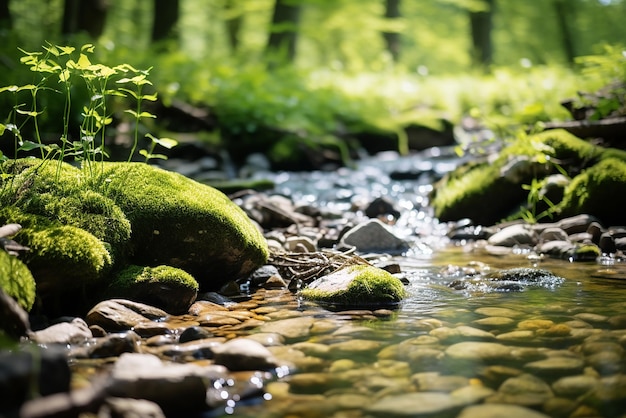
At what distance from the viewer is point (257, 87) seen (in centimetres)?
1170

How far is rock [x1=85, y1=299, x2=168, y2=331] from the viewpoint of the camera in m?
2.80

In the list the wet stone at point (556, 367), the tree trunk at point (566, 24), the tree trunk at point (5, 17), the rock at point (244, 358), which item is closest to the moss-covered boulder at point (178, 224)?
the rock at point (244, 358)

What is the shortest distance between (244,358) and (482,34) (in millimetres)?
20027

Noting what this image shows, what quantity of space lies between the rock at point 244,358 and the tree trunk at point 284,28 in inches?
465

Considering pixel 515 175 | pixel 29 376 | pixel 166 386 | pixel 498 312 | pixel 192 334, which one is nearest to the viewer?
pixel 29 376

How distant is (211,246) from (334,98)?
961 centimetres

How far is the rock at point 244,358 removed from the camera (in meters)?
2.28

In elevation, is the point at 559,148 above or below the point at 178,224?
above

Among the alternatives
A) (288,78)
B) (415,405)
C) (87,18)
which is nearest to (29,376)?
(415,405)

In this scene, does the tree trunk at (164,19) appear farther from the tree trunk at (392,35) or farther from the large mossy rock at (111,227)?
the large mossy rock at (111,227)

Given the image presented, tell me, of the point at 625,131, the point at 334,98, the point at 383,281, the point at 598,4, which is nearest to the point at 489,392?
the point at 383,281

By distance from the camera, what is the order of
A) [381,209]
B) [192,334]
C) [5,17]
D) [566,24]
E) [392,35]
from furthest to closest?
[566,24], [392,35], [5,17], [381,209], [192,334]

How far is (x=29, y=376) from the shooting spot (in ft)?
5.08

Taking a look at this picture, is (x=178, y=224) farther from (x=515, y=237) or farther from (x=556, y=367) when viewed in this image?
(x=515, y=237)
